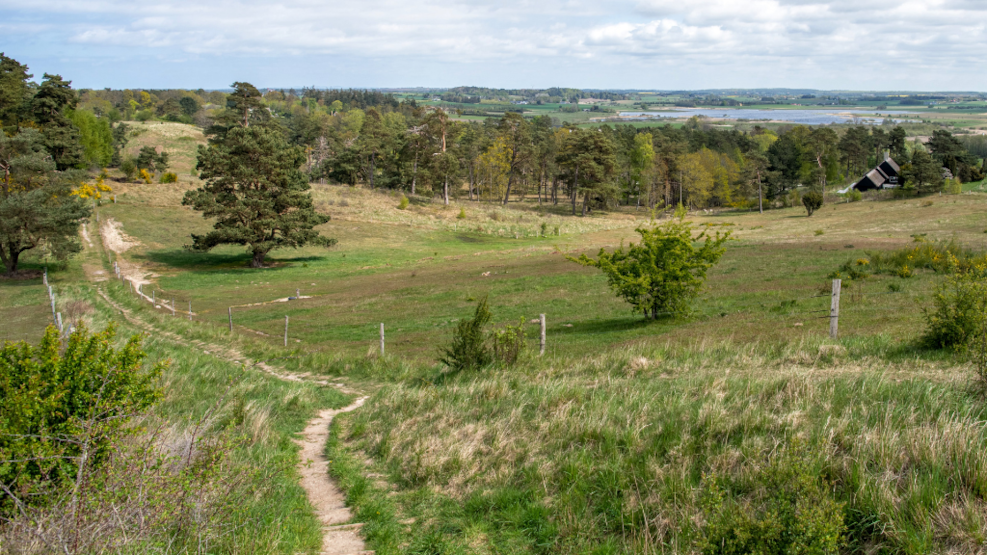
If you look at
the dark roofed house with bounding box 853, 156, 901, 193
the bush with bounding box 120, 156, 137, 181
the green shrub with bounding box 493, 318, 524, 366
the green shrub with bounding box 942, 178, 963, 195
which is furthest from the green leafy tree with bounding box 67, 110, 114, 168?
the dark roofed house with bounding box 853, 156, 901, 193

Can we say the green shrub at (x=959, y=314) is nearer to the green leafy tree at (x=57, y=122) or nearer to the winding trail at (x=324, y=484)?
the winding trail at (x=324, y=484)

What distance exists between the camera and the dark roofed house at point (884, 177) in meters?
86.9

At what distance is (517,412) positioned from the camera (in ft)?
27.9

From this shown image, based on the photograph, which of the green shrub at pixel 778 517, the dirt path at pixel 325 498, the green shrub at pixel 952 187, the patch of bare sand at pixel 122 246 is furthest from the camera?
the green shrub at pixel 952 187

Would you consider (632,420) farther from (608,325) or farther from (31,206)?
(31,206)

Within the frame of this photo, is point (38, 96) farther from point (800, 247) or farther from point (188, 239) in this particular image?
point (800, 247)

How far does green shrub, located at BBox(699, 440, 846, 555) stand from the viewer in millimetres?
4246

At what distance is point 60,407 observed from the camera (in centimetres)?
612

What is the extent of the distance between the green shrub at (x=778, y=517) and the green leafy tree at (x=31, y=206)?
47077mm

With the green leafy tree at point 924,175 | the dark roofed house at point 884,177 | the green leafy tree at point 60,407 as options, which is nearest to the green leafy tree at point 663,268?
the green leafy tree at point 60,407

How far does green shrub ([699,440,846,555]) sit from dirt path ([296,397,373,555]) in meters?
3.25

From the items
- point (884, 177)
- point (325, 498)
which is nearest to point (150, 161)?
point (325, 498)

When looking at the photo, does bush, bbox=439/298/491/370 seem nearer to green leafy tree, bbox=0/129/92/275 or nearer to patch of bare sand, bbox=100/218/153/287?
patch of bare sand, bbox=100/218/153/287

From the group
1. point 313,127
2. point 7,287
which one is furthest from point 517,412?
point 313,127
